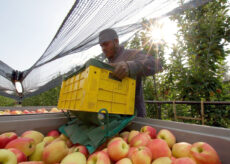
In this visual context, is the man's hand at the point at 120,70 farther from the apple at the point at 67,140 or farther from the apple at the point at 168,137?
the apple at the point at 67,140

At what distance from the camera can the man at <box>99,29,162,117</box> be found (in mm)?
1256

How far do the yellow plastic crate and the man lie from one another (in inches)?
3.7

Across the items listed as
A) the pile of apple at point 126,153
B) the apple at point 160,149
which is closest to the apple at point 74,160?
the pile of apple at point 126,153

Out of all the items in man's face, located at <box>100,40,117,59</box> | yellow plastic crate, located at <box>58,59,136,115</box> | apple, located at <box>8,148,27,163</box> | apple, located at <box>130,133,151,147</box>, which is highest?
man's face, located at <box>100,40,117,59</box>

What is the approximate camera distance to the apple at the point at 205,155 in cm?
71

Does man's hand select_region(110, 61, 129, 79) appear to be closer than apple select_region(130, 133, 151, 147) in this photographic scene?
No

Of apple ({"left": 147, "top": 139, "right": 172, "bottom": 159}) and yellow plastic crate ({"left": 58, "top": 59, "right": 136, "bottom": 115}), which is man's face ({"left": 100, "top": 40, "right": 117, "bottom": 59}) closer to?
yellow plastic crate ({"left": 58, "top": 59, "right": 136, "bottom": 115})

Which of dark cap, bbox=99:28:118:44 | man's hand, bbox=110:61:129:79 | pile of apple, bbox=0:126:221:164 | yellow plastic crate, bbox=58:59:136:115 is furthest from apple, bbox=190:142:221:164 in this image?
dark cap, bbox=99:28:118:44

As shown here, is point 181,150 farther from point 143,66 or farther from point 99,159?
point 143,66

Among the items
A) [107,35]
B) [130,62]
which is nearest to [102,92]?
[130,62]

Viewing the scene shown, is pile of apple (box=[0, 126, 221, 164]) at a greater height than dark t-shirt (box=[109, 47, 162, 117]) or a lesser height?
lesser

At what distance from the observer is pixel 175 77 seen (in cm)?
359

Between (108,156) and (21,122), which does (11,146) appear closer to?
(21,122)

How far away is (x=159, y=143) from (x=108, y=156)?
13.6 inches
